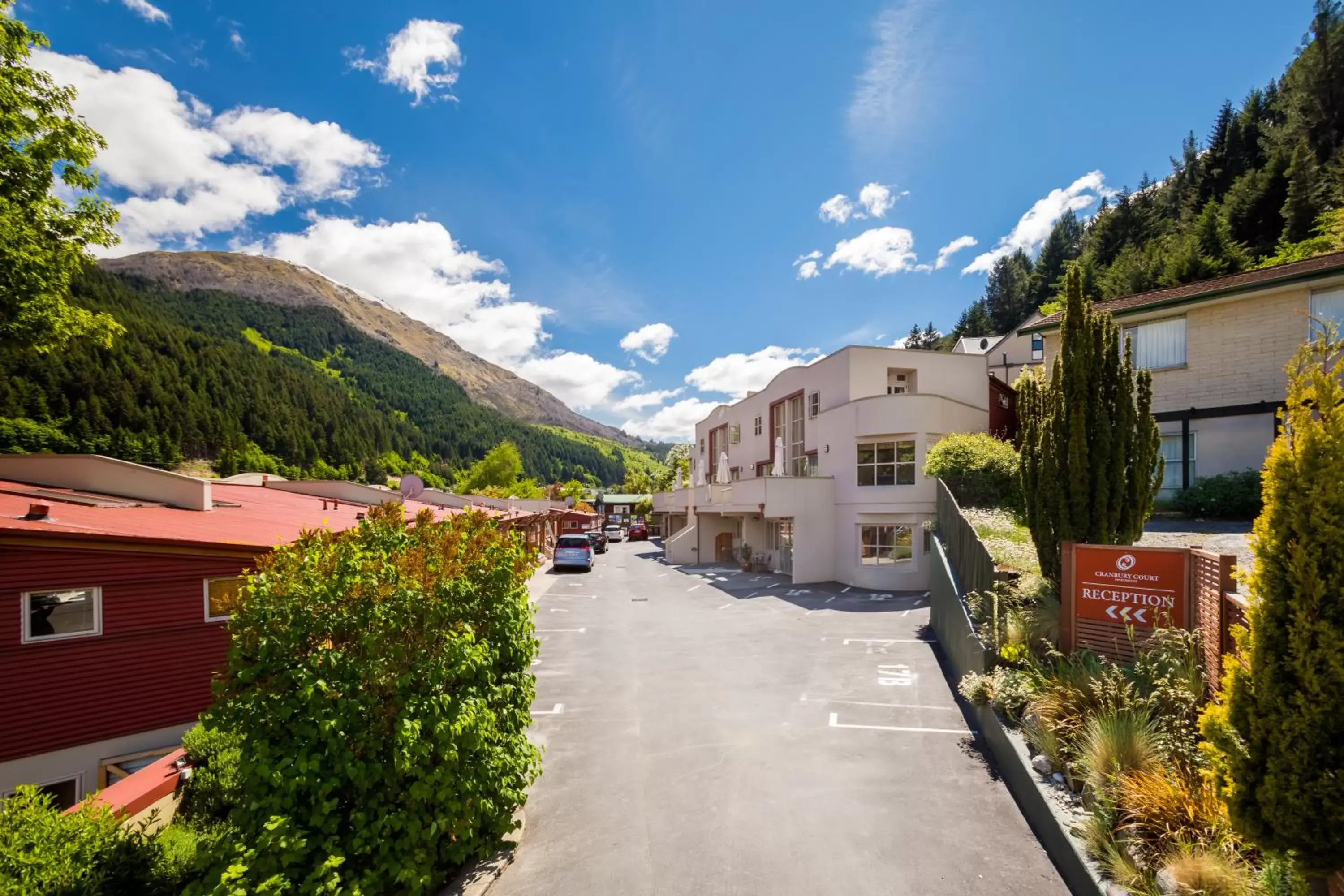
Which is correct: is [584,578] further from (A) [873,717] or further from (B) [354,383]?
(B) [354,383]

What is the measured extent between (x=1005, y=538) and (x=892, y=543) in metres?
7.53

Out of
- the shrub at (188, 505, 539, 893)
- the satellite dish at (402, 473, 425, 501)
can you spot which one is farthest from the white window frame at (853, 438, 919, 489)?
the shrub at (188, 505, 539, 893)

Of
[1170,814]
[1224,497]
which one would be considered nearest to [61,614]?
[1170,814]

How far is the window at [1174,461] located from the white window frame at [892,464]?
22.4 feet

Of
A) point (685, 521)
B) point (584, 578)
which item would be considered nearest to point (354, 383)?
point (685, 521)

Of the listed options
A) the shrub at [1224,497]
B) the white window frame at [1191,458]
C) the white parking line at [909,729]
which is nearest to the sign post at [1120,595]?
the white parking line at [909,729]

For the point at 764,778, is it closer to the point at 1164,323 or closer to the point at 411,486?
the point at 1164,323

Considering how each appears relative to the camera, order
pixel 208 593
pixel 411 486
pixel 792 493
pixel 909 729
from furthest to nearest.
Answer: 1. pixel 411 486
2. pixel 792 493
3. pixel 208 593
4. pixel 909 729

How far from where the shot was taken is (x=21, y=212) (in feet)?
35.5

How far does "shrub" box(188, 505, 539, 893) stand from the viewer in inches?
180

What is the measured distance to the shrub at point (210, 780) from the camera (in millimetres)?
6082

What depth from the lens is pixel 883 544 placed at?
2228cm

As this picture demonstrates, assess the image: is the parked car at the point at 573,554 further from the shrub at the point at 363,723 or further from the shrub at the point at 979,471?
the shrub at the point at 363,723

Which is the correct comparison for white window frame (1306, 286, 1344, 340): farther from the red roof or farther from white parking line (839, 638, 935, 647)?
the red roof
